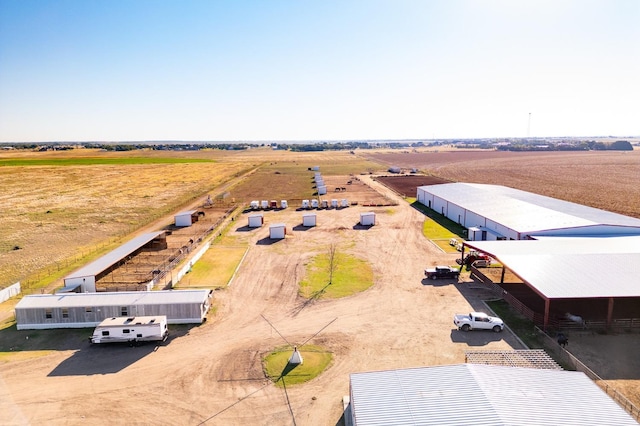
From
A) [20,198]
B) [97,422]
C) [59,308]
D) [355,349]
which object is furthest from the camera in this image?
[20,198]

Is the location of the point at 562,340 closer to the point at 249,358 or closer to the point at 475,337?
the point at 475,337

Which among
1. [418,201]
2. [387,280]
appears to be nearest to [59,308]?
[387,280]

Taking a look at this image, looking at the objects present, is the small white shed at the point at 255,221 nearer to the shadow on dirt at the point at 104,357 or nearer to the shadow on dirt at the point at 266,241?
the shadow on dirt at the point at 266,241

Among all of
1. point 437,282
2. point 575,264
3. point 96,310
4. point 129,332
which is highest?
point 575,264

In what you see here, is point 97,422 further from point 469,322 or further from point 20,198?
point 20,198

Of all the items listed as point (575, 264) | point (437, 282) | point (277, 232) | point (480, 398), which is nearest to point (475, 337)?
point (437, 282)


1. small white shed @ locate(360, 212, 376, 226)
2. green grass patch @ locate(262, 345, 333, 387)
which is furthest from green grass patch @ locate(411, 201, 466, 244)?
green grass patch @ locate(262, 345, 333, 387)
